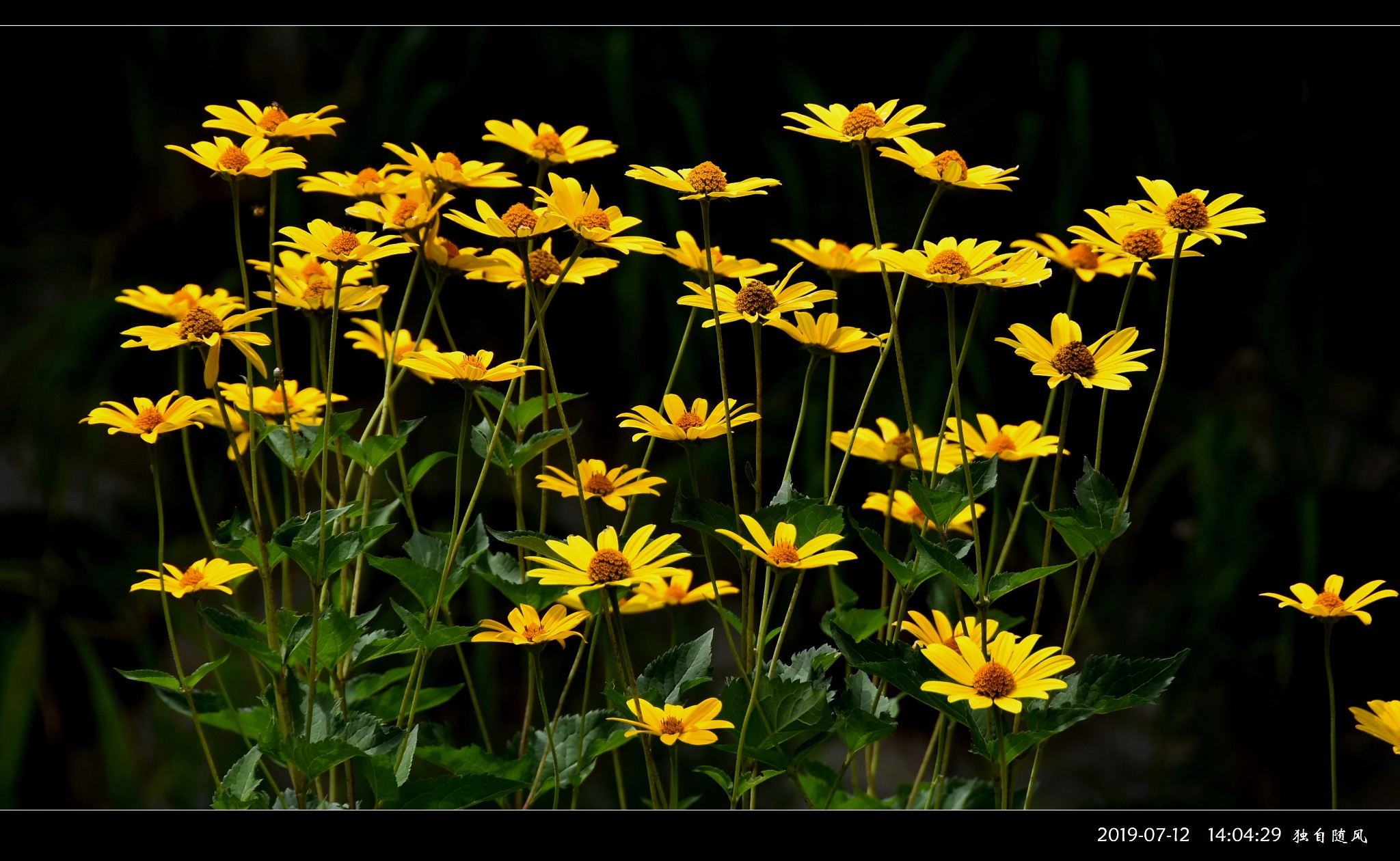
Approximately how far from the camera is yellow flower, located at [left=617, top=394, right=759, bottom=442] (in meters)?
0.55

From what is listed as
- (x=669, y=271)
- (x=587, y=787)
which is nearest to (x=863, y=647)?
(x=669, y=271)

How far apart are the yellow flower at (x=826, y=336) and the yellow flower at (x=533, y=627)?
7.0 inches

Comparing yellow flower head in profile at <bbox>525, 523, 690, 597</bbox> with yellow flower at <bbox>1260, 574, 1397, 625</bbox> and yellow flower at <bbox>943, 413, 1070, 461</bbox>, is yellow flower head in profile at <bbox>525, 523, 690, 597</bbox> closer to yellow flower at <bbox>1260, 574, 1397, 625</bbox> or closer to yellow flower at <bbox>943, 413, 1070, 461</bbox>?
yellow flower at <bbox>943, 413, 1070, 461</bbox>

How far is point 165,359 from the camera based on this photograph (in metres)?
1.16

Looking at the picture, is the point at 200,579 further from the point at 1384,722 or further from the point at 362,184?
the point at 1384,722

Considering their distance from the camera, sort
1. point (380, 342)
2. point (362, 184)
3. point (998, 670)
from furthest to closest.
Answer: point (380, 342) < point (362, 184) < point (998, 670)

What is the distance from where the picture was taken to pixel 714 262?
597 millimetres

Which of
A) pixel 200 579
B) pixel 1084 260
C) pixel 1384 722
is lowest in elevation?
pixel 1384 722

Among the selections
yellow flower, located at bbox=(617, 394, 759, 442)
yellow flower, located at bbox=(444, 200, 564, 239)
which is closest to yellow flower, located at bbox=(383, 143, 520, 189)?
yellow flower, located at bbox=(444, 200, 564, 239)

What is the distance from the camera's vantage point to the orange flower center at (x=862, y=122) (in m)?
0.53

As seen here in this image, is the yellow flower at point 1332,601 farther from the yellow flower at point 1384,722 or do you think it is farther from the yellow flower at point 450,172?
the yellow flower at point 450,172

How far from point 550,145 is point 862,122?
0.17 metres

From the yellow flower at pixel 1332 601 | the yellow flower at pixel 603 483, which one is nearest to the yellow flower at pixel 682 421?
the yellow flower at pixel 603 483

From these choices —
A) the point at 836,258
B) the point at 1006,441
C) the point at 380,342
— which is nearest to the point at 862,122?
the point at 836,258
